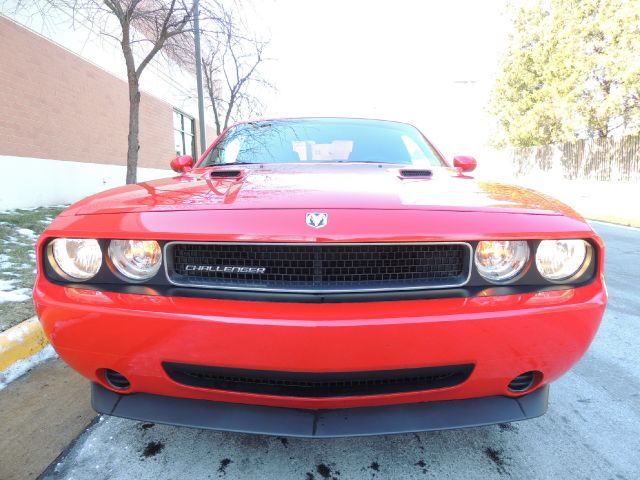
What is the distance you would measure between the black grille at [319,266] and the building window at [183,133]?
15.1 meters

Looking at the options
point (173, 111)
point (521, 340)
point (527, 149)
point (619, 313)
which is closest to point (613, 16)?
point (527, 149)

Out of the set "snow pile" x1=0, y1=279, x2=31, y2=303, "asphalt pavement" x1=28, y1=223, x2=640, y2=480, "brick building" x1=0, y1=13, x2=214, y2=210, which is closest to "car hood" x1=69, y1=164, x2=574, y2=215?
"asphalt pavement" x1=28, y1=223, x2=640, y2=480

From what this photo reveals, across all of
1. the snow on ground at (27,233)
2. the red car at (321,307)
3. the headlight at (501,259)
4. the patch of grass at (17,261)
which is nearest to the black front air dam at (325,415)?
the red car at (321,307)

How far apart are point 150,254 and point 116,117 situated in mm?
10873

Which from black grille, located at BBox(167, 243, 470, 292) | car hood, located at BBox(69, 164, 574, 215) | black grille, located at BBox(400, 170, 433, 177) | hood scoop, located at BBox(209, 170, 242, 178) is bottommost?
black grille, located at BBox(167, 243, 470, 292)

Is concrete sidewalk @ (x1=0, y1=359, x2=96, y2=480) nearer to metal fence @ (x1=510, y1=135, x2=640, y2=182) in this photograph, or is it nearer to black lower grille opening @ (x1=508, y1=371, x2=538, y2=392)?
black lower grille opening @ (x1=508, y1=371, x2=538, y2=392)

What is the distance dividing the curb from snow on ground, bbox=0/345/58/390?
2 cm

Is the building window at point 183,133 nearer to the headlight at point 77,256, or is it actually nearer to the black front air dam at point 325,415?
the headlight at point 77,256

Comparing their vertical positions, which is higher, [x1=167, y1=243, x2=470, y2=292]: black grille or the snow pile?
[x1=167, y1=243, x2=470, y2=292]: black grille

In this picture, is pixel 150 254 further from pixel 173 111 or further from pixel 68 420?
pixel 173 111

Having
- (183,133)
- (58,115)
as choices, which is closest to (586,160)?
(183,133)

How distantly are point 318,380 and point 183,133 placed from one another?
1694cm

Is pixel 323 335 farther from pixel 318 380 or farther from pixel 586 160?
pixel 586 160

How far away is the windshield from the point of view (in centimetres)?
258
